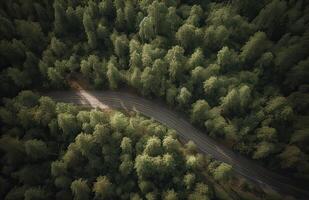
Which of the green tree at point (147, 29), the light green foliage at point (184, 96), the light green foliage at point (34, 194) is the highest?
the green tree at point (147, 29)

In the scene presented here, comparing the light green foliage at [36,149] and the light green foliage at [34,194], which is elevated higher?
the light green foliage at [36,149]

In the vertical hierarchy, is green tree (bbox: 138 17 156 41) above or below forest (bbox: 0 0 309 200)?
above

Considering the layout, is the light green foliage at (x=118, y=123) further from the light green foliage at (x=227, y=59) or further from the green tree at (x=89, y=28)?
the light green foliage at (x=227, y=59)

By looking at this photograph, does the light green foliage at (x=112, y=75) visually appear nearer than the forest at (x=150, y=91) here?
No

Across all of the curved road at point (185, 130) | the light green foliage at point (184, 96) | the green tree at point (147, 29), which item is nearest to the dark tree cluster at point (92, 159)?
the curved road at point (185, 130)

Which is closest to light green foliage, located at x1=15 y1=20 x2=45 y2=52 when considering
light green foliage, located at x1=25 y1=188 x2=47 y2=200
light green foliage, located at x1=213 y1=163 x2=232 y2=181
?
light green foliage, located at x1=25 y1=188 x2=47 y2=200

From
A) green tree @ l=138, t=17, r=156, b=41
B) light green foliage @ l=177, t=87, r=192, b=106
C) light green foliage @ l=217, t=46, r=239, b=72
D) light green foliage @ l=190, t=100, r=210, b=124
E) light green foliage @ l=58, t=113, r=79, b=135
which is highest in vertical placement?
green tree @ l=138, t=17, r=156, b=41

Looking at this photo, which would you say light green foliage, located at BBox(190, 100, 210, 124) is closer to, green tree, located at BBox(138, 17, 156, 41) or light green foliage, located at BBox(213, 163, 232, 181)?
light green foliage, located at BBox(213, 163, 232, 181)
